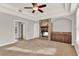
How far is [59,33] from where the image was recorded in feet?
35.9

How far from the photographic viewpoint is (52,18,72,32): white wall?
1084 centimetres

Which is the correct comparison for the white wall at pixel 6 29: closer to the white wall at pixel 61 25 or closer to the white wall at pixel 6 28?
the white wall at pixel 6 28

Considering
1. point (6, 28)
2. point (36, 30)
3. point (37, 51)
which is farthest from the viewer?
point (36, 30)

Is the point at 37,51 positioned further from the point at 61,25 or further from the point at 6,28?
the point at 61,25

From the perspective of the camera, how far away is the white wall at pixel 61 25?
10.8 metres

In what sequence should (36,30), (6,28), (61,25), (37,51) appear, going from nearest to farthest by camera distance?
(37,51) < (6,28) < (61,25) < (36,30)

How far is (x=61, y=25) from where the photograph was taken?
11.2 m

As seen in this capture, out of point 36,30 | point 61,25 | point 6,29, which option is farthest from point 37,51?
point 36,30

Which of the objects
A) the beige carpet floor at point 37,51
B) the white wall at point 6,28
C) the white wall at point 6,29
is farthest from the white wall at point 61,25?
the white wall at point 6,29

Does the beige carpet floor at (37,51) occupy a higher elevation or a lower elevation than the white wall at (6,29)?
lower

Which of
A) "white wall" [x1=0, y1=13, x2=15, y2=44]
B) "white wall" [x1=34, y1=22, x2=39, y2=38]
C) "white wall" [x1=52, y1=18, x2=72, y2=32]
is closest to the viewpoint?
"white wall" [x1=0, y1=13, x2=15, y2=44]

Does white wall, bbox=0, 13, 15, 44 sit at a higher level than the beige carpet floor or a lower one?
higher

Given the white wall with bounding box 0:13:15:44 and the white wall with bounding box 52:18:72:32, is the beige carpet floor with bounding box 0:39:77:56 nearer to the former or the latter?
the white wall with bounding box 0:13:15:44

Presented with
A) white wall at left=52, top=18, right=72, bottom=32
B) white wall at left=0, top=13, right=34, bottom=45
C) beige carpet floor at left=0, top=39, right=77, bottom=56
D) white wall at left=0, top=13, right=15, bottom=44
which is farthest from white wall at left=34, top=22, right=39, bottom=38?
beige carpet floor at left=0, top=39, right=77, bottom=56
